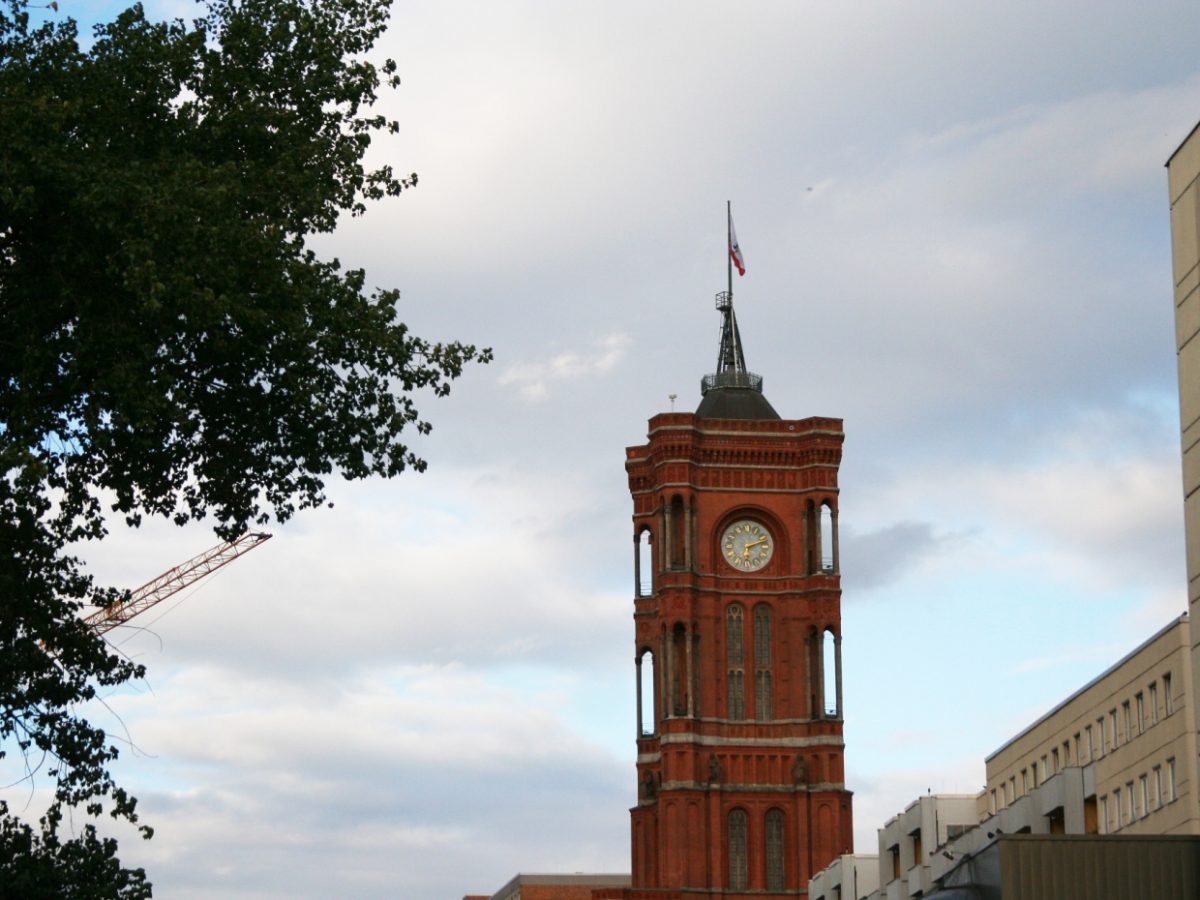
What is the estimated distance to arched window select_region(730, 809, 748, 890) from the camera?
4995 inches

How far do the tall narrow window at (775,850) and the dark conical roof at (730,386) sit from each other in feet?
71.8

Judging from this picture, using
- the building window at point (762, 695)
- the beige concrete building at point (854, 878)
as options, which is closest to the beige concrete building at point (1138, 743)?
the beige concrete building at point (854, 878)

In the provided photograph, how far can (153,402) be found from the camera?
3488 cm

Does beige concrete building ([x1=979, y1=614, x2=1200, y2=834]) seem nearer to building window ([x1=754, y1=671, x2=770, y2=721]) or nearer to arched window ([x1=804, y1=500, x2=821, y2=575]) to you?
Result: building window ([x1=754, y1=671, x2=770, y2=721])

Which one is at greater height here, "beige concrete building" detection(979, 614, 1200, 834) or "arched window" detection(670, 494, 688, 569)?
"arched window" detection(670, 494, 688, 569)

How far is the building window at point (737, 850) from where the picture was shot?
4995 inches

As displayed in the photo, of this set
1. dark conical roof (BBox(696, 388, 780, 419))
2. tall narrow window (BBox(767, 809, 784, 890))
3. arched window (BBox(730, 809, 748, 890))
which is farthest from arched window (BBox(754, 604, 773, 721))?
dark conical roof (BBox(696, 388, 780, 419))

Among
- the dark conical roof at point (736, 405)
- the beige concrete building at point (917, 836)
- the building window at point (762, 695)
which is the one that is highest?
the dark conical roof at point (736, 405)

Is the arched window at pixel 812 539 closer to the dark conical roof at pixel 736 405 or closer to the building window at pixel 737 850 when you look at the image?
the dark conical roof at pixel 736 405

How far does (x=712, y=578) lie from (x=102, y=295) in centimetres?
9728

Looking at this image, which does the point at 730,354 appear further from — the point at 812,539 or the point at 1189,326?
the point at 1189,326

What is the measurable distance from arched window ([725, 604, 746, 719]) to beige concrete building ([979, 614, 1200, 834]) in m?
46.6

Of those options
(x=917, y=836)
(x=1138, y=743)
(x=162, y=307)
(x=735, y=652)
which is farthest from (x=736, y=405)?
(x=162, y=307)

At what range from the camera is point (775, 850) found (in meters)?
128
